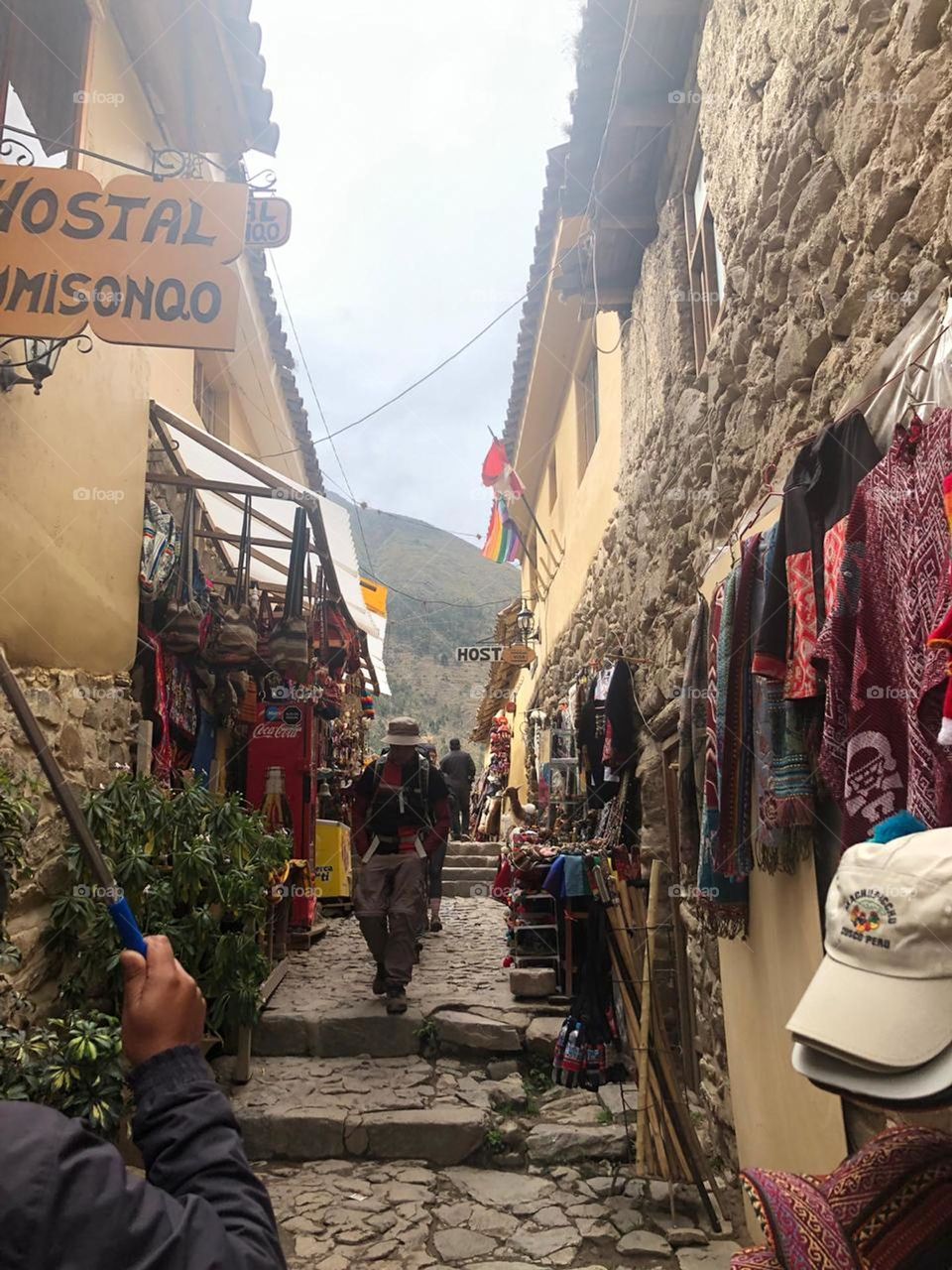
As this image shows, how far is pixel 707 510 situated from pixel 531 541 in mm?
11119

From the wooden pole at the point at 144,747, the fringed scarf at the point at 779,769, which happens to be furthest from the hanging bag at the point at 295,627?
the fringed scarf at the point at 779,769

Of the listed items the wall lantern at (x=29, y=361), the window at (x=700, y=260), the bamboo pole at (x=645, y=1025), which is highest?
the window at (x=700, y=260)

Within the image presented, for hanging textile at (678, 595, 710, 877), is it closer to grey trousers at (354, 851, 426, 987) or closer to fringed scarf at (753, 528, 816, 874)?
fringed scarf at (753, 528, 816, 874)

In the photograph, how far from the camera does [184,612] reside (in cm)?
581

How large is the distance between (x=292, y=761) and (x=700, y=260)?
5372 millimetres

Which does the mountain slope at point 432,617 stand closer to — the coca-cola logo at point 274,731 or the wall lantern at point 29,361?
the coca-cola logo at point 274,731

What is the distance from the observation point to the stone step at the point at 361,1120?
15.3ft

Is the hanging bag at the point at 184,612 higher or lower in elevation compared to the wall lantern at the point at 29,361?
lower

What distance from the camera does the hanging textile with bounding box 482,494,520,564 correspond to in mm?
15133

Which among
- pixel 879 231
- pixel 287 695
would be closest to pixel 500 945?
pixel 287 695

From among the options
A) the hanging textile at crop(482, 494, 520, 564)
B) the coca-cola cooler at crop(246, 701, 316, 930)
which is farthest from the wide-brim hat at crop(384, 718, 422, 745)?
the hanging textile at crop(482, 494, 520, 564)

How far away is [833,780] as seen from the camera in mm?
2242

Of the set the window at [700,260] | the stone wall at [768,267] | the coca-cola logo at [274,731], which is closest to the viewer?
the stone wall at [768,267]

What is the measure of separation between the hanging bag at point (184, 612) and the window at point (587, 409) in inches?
183
